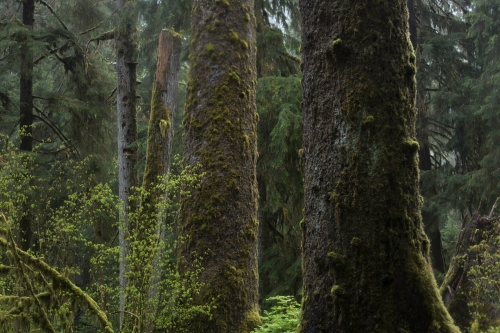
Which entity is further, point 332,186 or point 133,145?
point 133,145

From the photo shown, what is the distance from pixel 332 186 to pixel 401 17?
1.21 m

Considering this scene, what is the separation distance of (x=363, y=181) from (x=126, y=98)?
8.93 meters

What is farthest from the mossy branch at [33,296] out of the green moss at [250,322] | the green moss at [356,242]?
the green moss at [356,242]

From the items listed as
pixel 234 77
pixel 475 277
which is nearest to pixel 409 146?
pixel 234 77

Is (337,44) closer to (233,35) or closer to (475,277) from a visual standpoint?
(233,35)

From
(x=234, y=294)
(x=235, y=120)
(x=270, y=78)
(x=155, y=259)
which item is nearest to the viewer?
(x=155, y=259)

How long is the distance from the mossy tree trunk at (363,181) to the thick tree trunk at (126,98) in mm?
7715

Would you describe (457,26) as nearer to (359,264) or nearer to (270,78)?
(270,78)

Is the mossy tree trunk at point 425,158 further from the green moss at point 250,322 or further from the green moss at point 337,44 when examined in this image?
the green moss at point 337,44

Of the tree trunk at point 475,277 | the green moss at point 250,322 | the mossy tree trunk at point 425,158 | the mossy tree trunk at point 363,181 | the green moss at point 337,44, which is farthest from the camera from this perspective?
the mossy tree trunk at point 425,158

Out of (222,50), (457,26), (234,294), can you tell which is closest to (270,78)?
(222,50)

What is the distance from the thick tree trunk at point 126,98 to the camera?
10.8m

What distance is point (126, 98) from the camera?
37.3 feet

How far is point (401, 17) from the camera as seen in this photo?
348 centimetres
